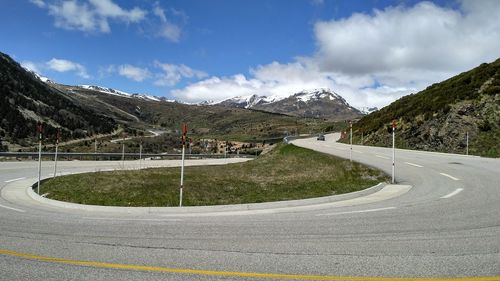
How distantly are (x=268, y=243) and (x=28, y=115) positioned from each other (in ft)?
196

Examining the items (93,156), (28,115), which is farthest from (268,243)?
(28,115)

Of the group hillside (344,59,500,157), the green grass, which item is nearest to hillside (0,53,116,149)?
the green grass

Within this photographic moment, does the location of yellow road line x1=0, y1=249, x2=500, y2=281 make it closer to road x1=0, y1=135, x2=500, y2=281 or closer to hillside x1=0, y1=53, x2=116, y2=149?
road x1=0, y1=135, x2=500, y2=281

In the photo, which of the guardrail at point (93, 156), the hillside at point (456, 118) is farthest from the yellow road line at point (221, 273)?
the guardrail at point (93, 156)

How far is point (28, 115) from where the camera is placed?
59250 mm

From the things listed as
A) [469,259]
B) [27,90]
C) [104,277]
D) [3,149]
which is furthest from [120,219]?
[27,90]

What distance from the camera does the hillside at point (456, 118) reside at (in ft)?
112

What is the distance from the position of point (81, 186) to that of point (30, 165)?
1449 cm

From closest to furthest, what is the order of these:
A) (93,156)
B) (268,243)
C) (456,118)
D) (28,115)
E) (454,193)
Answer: (268,243) < (454,193) < (456,118) < (93,156) < (28,115)

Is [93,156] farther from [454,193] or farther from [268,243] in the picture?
[268,243]

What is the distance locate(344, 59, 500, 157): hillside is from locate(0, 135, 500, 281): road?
23.4 m

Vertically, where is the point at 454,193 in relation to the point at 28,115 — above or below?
below

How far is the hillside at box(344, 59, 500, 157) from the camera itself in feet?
112

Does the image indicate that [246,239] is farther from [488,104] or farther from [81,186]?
[488,104]
